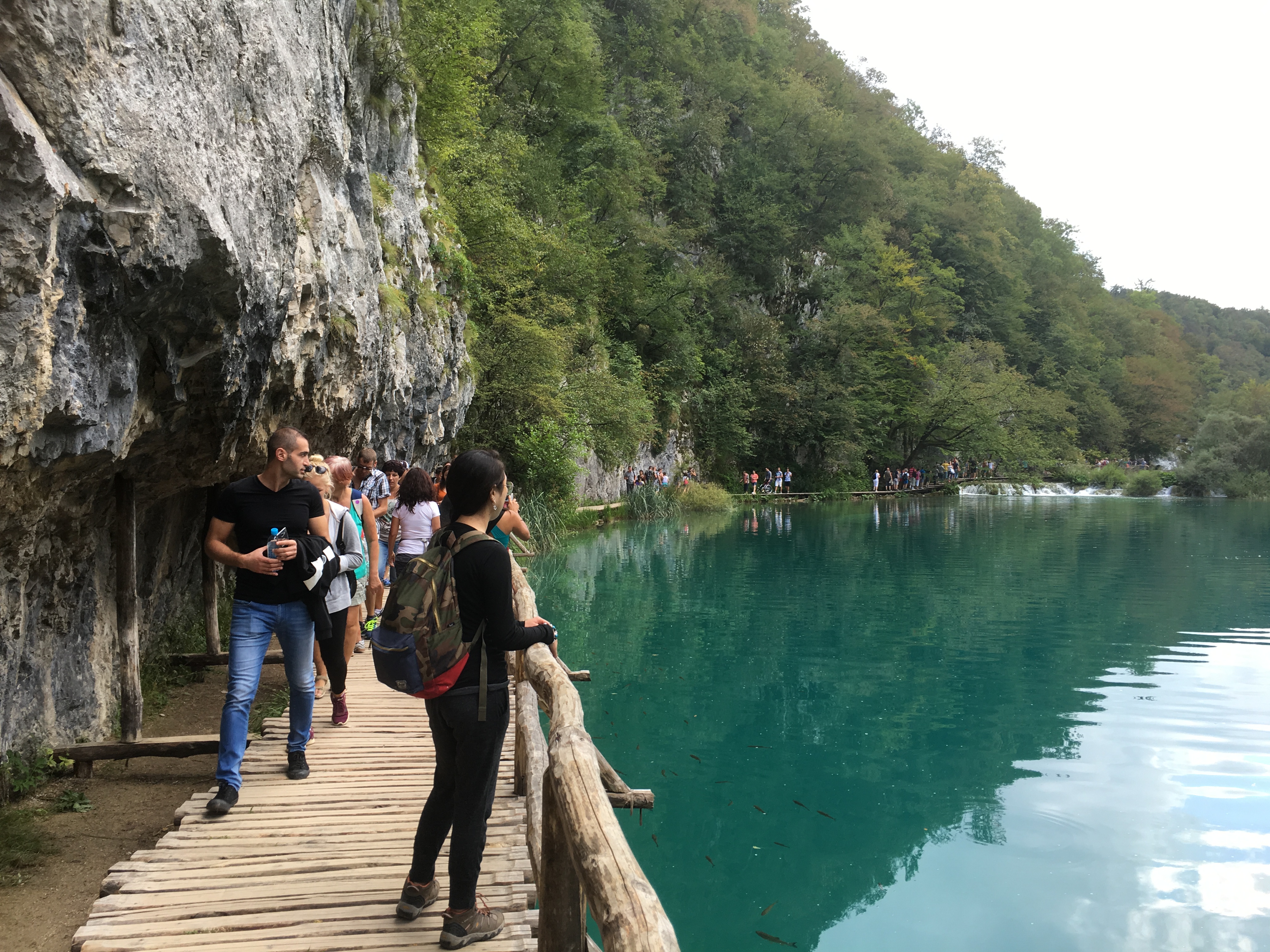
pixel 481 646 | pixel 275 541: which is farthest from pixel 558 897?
pixel 275 541

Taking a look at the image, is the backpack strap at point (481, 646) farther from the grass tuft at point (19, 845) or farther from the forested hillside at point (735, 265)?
the forested hillside at point (735, 265)

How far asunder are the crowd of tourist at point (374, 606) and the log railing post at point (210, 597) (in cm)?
138

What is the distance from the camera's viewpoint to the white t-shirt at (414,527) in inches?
257

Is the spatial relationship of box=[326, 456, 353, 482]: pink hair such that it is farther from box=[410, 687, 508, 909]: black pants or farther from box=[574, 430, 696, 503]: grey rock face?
box=[574, 430, 696, 503]: grey rock face

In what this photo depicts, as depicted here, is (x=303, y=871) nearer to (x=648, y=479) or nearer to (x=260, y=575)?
(x=260, y=575)

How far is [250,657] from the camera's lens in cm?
431

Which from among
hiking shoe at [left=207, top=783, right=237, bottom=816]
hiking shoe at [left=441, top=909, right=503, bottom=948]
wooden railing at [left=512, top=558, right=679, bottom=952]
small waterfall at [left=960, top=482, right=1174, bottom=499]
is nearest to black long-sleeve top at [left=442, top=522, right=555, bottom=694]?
wooden railing at [left=512, top=558, right=679, bottom=952]

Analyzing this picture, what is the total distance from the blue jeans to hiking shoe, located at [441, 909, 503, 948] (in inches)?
69.7

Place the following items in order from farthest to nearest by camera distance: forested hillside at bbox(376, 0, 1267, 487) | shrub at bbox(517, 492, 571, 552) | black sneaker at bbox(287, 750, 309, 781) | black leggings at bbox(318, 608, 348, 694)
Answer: forested hillside at bbox(376, 0, 1267, 487) → shrub at bbox(517, 492, 571, 552) → black leggings at bbox(318, 608, 348, 694) → black sneaker at bbox(287, 750, 309, 781)

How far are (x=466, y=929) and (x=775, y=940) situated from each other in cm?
344

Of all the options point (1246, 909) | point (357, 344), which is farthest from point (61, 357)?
point (1246, 909)

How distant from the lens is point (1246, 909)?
5.93 meters

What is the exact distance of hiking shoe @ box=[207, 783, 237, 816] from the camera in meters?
4.17

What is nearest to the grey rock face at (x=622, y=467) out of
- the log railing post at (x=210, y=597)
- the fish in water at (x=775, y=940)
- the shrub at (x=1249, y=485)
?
the log railing post at (x=210, y=597)
